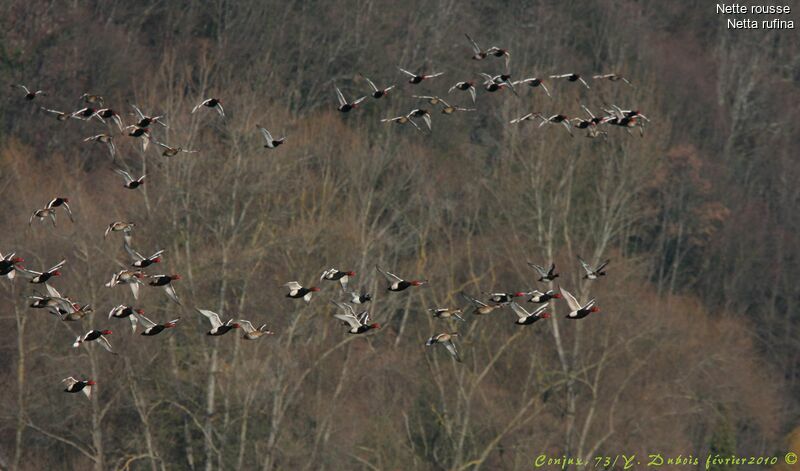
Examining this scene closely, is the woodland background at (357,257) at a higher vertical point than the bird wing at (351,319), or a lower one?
lower

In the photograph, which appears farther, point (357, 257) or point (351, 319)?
point (357, 257)

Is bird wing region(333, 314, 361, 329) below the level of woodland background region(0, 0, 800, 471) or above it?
above

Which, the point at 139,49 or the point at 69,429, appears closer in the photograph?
the point at 69,429

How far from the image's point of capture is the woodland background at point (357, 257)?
182 feet

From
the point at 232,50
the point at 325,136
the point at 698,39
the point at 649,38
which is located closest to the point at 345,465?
the point at 325,136

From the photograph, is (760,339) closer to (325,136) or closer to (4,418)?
(325,136)

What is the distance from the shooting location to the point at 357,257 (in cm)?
6153

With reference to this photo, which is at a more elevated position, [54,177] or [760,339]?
[54,177]

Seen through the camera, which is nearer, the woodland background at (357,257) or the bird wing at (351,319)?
the bird wing at (351,319)

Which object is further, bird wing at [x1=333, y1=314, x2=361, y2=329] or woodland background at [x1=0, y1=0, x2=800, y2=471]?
woodland background at [x1=0, y1=0, x2=800, y2=471]

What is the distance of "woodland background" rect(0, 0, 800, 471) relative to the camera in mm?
55469

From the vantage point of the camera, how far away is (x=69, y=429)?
54812mm

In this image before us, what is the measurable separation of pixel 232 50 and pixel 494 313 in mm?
27716

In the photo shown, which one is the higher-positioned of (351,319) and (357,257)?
(351,319)
